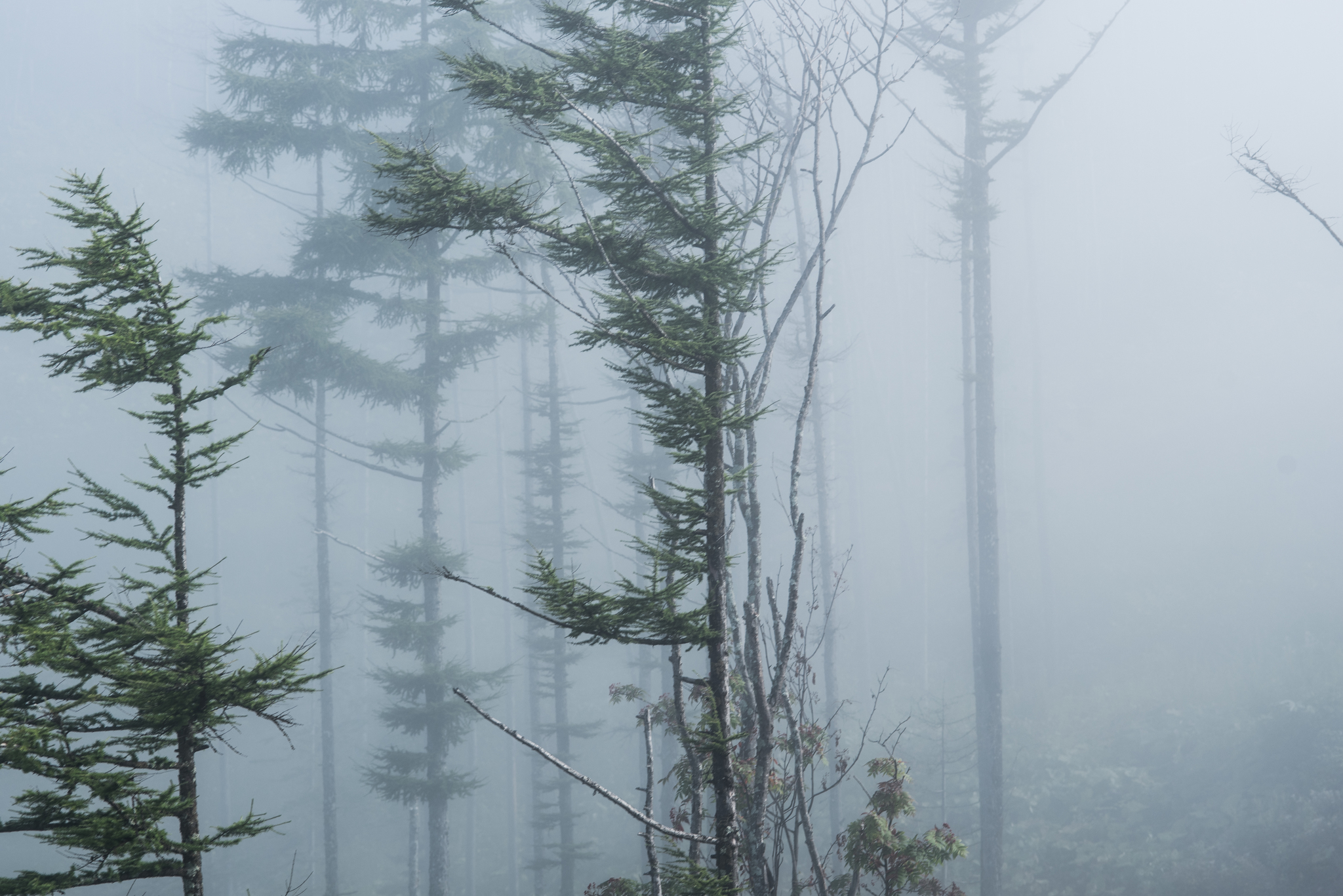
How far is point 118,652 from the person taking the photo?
323 centimetres

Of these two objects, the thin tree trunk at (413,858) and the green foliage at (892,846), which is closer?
the green foliage at (892,846)

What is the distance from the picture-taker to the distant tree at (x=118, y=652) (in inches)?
119

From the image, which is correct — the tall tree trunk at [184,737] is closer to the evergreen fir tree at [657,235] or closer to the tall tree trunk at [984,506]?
the evergreen fir tree at [657,235]

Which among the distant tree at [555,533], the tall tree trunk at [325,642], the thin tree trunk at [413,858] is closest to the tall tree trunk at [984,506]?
the distant tree at [555,533]

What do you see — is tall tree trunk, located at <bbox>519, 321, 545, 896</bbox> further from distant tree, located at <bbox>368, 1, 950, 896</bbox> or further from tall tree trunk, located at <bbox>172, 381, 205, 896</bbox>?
tall tree trunk, located at <bbox>172, 381, 205, 896</bbox>

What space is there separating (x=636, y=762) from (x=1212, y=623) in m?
19.9

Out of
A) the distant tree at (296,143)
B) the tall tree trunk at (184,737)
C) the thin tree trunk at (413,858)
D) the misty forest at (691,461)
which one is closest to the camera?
the tall tree trunk at (184,737)

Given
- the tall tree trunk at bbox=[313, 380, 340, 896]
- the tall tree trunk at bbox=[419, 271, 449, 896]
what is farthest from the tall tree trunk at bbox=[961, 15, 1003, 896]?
the tall tree trunk at bbox=[313, 380, 340, 896]

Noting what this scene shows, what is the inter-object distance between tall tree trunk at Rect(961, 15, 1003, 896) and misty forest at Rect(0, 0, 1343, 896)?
105 mm

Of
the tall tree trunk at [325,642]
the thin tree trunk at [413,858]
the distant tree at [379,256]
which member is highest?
the distant tree at [379,256]

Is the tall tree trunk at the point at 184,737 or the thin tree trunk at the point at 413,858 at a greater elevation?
the tall tree trunk at the point at 184,737

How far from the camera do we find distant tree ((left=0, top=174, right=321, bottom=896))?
3.01 m

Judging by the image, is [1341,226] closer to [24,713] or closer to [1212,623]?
[1212,623]

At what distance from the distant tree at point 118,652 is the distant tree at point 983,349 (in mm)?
11634
